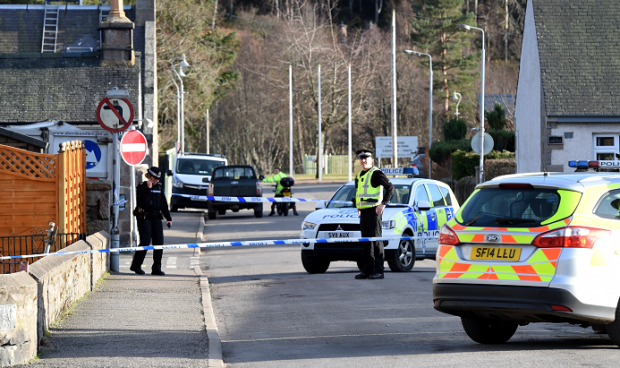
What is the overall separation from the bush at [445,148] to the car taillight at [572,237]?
114 ft

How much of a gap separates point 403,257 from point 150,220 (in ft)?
14.2

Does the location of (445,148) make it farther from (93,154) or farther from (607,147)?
(93,154)

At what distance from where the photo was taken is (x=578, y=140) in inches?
1032

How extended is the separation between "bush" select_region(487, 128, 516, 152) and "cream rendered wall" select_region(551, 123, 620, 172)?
14025mm

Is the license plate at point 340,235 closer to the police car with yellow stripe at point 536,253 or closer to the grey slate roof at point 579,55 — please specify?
the police car with yellow stripe at point 536,253

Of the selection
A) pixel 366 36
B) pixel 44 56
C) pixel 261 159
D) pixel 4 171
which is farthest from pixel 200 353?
pixel 366 36

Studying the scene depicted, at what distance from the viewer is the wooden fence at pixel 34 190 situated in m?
13.2

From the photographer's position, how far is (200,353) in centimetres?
787

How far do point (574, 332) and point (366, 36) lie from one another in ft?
248

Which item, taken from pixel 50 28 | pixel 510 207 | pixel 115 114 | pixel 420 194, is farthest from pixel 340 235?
pixel 50 28

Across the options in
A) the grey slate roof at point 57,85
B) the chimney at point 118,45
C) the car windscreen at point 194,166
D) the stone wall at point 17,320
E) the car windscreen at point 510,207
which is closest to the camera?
the stone wall at point 17,320

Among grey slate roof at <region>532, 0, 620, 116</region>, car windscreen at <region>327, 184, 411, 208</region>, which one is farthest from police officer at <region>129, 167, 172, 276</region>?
grey slate roof at <region>532, 0, 620, 116</region>

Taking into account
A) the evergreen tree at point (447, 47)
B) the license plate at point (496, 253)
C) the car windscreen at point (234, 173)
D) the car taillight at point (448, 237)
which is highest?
the evergreen tree at point (447, 47)

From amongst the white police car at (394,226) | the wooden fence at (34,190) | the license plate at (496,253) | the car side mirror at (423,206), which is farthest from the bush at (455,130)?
the license plate at (496,253)
